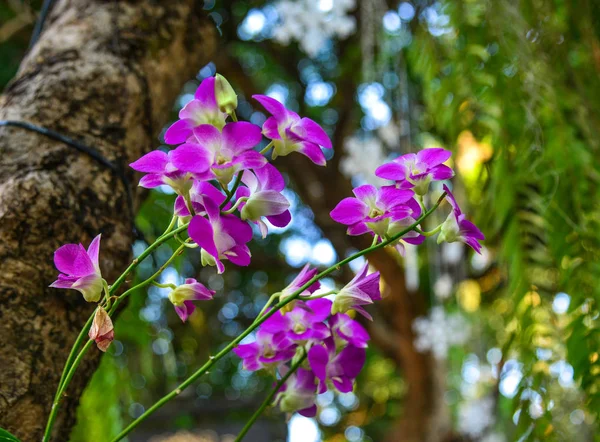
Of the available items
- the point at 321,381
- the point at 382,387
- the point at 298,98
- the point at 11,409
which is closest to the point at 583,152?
the point at 321,381

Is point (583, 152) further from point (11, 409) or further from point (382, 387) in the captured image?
point (382, 387)

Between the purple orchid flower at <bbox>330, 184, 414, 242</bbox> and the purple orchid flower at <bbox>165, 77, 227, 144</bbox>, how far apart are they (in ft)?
0.34

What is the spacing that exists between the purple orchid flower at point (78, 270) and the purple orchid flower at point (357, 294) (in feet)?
0.54

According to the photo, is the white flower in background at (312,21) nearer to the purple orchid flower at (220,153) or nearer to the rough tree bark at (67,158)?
the rough tree bark at (67,158)

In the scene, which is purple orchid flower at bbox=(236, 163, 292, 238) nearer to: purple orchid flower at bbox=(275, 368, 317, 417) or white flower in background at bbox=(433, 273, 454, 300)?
purple orchid flower at bbox=(275, 368, 317, 417)

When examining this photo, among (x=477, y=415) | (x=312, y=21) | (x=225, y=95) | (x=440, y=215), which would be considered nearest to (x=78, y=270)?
(x=225, y=95)

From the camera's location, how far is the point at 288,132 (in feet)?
1.33

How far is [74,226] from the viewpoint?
0.62 meters

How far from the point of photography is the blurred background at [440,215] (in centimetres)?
90

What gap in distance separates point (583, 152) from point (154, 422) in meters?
3.48

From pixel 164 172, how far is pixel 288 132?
9 centimetres

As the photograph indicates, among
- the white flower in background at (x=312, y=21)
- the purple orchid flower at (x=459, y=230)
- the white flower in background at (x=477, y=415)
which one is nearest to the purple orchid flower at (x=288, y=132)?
the purple orchid flower at (x=459, y=230)

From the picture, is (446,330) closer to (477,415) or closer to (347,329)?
(477,415)

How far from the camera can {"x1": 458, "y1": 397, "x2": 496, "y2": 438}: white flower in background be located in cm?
265
